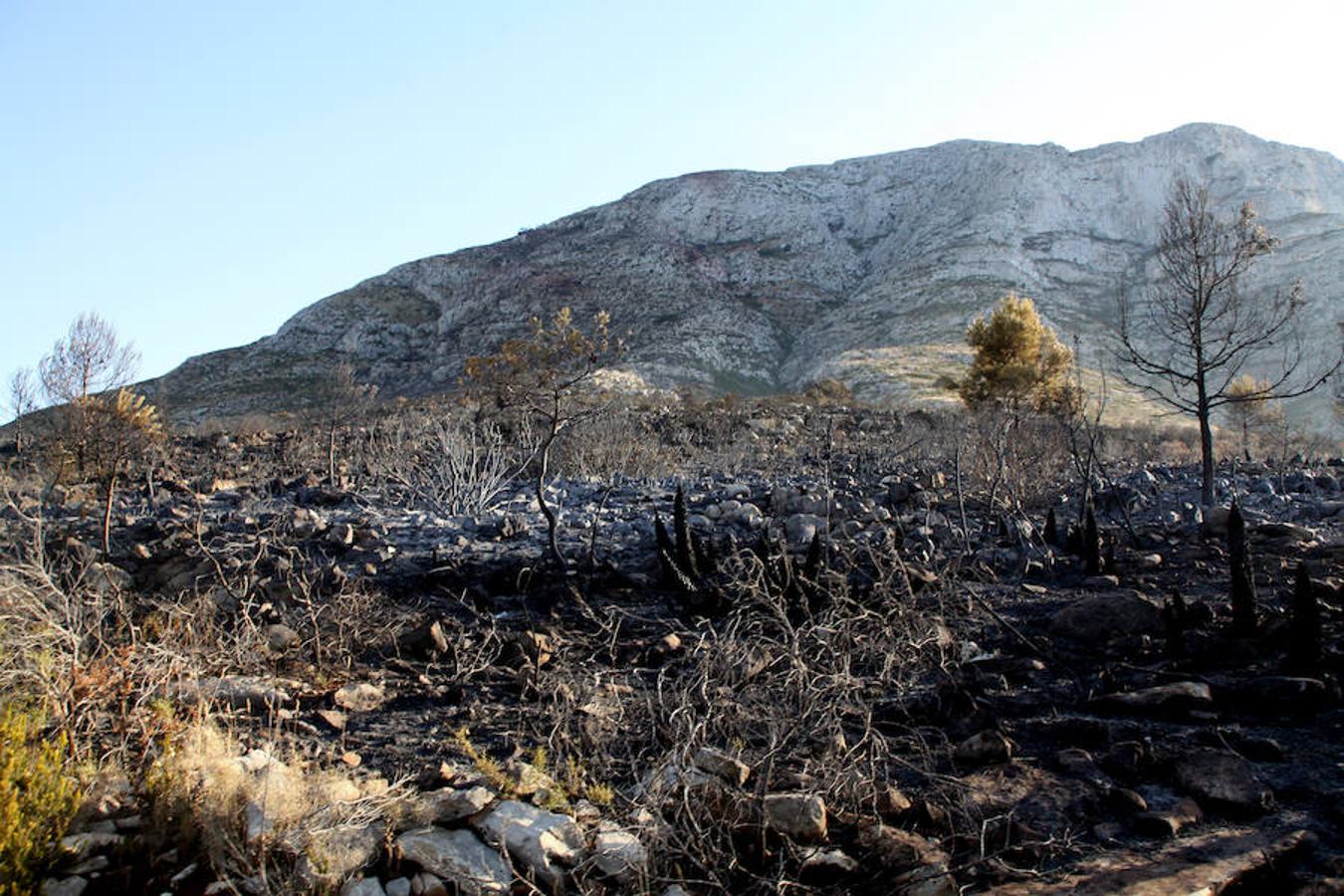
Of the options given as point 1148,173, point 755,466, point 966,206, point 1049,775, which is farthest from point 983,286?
point 1049,775

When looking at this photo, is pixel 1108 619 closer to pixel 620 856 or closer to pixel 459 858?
pixel 620 856

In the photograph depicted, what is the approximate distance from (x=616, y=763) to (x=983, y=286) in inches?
2178

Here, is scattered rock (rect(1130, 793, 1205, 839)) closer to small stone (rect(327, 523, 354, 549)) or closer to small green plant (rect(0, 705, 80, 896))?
small green plant (rect(0, 705, 80, 896))

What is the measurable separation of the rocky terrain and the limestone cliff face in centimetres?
3705

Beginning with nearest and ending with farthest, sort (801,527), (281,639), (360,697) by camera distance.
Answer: (360,697) → (281,639) → (801,527)

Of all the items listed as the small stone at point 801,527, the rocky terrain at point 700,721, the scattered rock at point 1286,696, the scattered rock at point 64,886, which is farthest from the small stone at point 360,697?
the scattered rock at point 1286,696

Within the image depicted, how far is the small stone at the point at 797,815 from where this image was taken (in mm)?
3166

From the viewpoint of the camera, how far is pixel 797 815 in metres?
3.21

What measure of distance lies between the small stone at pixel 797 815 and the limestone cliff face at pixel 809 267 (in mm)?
40535

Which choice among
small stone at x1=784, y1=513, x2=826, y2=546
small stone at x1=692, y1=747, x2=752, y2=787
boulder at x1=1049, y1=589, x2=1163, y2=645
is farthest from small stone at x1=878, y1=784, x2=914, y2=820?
small stone at x1=784, y1=513, x2=826, y2=546

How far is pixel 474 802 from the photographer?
3.34m

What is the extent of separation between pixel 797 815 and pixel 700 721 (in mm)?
525

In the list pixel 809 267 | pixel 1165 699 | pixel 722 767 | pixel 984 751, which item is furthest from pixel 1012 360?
pixel 809 267

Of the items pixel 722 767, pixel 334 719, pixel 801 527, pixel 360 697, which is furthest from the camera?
pixel 801 527
